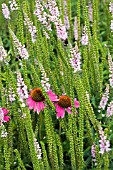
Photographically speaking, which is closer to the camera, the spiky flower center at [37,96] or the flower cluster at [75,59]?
the flower cluster at [75,59]

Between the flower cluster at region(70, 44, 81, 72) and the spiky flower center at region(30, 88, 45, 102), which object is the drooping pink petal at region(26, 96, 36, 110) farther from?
the flower cluster at region(70, 44, 81, 72)

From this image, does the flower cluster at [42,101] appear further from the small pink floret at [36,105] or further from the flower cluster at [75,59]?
the flower cluster at [75,59]

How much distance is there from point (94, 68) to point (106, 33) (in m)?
1.00

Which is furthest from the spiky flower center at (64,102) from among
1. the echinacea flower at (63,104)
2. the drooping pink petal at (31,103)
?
the drooping pink petal at (31,103)

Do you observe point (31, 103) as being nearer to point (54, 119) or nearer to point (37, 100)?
point (37, 100)

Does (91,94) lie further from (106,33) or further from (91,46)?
(106,33)

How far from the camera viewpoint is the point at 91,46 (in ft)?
8.77

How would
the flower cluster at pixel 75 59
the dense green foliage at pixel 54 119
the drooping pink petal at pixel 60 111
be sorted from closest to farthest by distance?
the flower cluster at pixel 75 59 < the dense green foliage at pixel 54 119 < the drooping pink petal at pixel 60 111

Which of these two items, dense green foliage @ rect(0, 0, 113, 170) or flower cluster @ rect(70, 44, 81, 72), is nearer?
flower cluster @ rect(70, 44, 81, 72)

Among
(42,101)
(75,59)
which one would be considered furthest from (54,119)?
(75,59)

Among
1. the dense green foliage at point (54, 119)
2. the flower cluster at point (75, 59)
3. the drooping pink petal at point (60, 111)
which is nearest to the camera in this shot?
the flower cluster at point (75, 59)

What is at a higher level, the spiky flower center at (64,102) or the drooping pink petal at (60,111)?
the spiky flower center at (64,102)

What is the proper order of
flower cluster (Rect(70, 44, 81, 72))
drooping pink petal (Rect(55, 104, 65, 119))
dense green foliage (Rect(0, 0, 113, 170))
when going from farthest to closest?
drooping pink petal (Rect(55, 104, 65, 119)) → dense green foliage (Rect(0, 0, 113, 170)) → flower cluster (Rect(70, 44, 81, 72))

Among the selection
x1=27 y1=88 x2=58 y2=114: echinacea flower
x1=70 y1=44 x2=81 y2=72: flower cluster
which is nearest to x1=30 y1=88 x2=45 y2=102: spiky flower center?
x1=27 y1=88 x2=58 y2=114: echinacea flower
